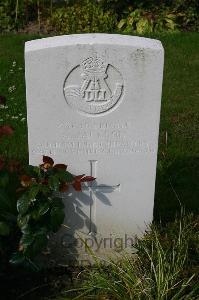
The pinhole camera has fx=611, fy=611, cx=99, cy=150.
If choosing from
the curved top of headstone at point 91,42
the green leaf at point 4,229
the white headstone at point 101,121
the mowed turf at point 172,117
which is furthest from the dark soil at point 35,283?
the curved top of headstone at point 91,42

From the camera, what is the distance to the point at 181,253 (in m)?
3.99

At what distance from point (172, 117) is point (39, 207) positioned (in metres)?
3.05

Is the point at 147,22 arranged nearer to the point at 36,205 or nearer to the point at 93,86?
the point at 93,86

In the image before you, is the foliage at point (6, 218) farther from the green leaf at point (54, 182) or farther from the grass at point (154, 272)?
the grass at point (154, 272)

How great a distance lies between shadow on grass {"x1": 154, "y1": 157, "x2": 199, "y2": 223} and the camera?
502 centimetres

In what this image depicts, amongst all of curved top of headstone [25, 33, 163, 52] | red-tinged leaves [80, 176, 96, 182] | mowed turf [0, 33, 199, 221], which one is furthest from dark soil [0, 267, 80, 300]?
curved top of headstone [25, 33, 163, 52]

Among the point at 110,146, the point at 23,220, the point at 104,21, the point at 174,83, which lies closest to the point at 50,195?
the point at 23,220

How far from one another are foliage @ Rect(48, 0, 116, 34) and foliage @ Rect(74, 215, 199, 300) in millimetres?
5324

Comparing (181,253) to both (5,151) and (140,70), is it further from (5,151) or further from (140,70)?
(5,151)

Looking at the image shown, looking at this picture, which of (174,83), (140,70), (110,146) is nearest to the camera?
(140,70)

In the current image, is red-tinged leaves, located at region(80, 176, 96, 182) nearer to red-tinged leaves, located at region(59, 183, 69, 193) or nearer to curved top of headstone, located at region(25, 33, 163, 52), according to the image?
red-tinged leaves, located at region(59, 183, 69, 193)

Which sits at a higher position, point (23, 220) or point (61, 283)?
point (23, 220)

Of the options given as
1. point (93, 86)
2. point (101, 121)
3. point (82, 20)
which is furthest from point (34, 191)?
point (82, 20)

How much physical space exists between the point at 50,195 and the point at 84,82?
2.54ft
